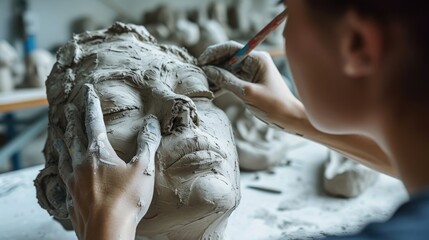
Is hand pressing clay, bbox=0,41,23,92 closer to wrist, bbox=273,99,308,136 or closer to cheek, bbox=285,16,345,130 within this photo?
wrist, bbox=273,99,308,136

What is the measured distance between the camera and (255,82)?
1.50 m

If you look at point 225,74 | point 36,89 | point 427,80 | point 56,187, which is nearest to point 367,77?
point 427,80

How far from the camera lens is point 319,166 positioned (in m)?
2.16

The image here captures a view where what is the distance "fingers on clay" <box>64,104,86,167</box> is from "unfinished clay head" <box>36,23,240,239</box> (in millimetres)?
21

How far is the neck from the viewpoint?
2.22 ft

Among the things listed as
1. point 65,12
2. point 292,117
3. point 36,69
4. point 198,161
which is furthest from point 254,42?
point 65,12

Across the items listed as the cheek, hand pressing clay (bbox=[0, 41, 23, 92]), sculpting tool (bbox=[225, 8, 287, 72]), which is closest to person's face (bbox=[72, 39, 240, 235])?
sculpting tool (bbox=[225, 8, 287, 72])

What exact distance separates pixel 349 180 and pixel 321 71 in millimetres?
1185

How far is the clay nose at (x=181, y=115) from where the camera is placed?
120 cm

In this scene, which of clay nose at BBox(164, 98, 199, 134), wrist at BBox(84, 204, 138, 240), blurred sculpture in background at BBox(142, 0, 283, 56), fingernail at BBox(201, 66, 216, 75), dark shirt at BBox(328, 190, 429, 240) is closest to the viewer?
dark shirt at BBox(328, 190, 429, 240)

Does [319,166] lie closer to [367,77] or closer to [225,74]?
[225,74]

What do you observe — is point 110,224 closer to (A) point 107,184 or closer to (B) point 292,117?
(A) point 107,184

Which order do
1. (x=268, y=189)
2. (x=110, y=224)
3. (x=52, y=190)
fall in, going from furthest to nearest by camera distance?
(x=268, y=189) → (x=52, y=190) → (x=110, y=224)

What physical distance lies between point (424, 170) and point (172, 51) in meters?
0.91
